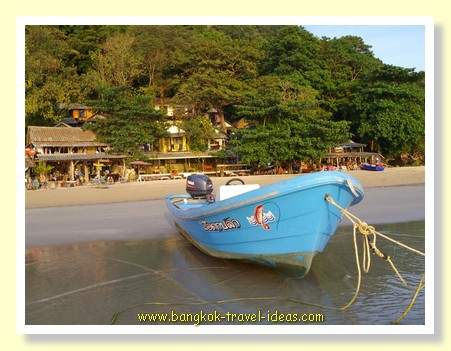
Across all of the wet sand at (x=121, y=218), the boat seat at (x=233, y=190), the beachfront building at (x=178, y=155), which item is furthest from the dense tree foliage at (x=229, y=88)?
the boat seat at (x=233, y=190)

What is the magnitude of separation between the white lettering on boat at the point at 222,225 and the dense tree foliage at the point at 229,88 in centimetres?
1759

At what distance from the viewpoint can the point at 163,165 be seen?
26734 millimetres

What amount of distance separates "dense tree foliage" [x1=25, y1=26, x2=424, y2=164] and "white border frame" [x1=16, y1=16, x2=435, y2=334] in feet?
62.2

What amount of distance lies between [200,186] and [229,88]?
68.1ft

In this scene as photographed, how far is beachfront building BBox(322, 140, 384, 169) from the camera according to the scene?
29.5 metres

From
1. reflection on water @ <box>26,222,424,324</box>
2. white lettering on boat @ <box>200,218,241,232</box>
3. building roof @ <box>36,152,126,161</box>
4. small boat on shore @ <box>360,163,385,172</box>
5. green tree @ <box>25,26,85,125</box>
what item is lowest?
reflection on water @ <box>26,222,424,324</box>

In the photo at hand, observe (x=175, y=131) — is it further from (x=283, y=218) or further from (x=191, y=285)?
(x=283, y=218)

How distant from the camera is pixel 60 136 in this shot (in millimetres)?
24719

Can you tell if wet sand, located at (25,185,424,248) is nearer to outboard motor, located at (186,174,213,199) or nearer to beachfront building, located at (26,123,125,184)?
outboard motor, located at (186,174,213,199)

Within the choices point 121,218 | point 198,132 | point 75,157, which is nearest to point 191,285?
point 121,218

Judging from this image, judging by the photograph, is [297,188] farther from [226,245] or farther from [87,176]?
[87,176]

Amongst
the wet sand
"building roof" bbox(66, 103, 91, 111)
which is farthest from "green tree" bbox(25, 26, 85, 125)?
the wet sand
